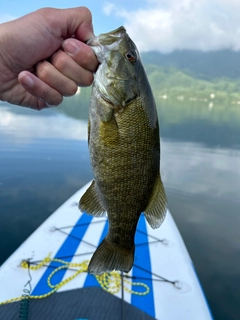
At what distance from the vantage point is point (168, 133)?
2409cm

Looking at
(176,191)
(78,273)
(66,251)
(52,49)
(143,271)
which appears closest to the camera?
(52,49)

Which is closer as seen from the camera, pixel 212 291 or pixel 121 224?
pixel 121 224

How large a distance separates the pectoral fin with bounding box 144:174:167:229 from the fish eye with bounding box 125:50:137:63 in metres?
0.70

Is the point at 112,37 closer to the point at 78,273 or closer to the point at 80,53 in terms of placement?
the point at 80,53

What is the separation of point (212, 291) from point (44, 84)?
18.8 feet

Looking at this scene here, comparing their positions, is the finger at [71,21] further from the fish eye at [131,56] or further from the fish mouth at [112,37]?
the fish eye at [131,56]

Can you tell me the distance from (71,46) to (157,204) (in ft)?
3.61

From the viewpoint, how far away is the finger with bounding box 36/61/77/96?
Answer: 6.50 feet

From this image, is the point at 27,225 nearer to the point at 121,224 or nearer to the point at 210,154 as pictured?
the point at 121,224

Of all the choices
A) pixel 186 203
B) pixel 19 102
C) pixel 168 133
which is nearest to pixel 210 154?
pixel 168 133

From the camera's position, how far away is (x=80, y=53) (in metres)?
1.85

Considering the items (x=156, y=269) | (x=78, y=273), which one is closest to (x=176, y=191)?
(x=156, y=269)

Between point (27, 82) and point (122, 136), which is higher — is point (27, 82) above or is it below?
above

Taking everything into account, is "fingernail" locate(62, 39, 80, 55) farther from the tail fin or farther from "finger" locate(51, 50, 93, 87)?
the tail fin
